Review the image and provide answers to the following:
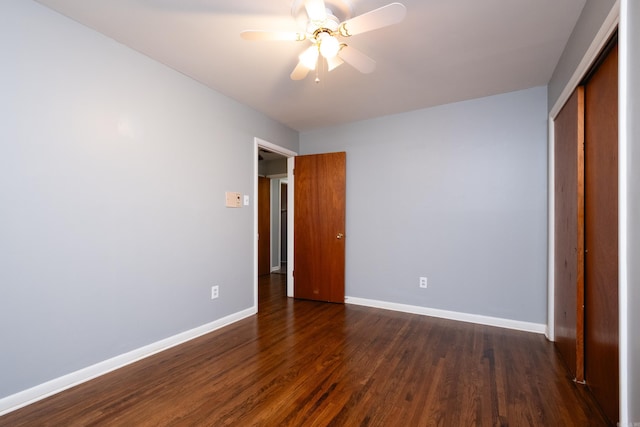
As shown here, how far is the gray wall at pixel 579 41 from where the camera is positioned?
152 cm

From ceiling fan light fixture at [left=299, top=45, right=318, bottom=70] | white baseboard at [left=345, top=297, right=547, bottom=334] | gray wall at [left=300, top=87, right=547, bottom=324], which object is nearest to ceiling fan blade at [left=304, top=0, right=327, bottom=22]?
ceiling fan light fixture at [left=299, top=45, right=318, bottom=70]

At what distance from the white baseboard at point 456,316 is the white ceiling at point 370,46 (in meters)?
2.40

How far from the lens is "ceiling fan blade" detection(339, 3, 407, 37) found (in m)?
1.38

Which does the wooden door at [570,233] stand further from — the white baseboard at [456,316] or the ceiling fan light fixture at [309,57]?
the ceiling fan light fixture at [309,57]

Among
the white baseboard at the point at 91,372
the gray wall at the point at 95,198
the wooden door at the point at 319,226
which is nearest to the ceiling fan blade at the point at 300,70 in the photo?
the gray wall at the point at 95,198

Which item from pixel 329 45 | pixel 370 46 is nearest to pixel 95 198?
pixel 329 45

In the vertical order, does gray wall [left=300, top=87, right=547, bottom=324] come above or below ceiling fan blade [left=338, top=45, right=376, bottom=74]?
below

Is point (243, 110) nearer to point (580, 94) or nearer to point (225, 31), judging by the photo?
point (225, 31)

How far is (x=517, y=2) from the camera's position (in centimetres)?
174

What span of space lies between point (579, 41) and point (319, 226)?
3.04 metres

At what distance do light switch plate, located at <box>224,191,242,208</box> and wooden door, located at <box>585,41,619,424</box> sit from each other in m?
3.00

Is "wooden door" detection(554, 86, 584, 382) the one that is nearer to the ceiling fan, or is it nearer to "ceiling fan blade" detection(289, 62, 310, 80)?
the ceiling fan

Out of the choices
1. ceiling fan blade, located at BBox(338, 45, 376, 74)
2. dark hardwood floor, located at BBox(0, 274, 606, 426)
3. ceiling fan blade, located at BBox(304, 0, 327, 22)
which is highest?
ceiling fan blade, located at BBox(304, 0, 327, 22)

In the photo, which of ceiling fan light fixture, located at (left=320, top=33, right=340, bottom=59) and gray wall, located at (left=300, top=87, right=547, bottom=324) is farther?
gray wall, located at (left=300, top=87, right=547, bottom=324)
